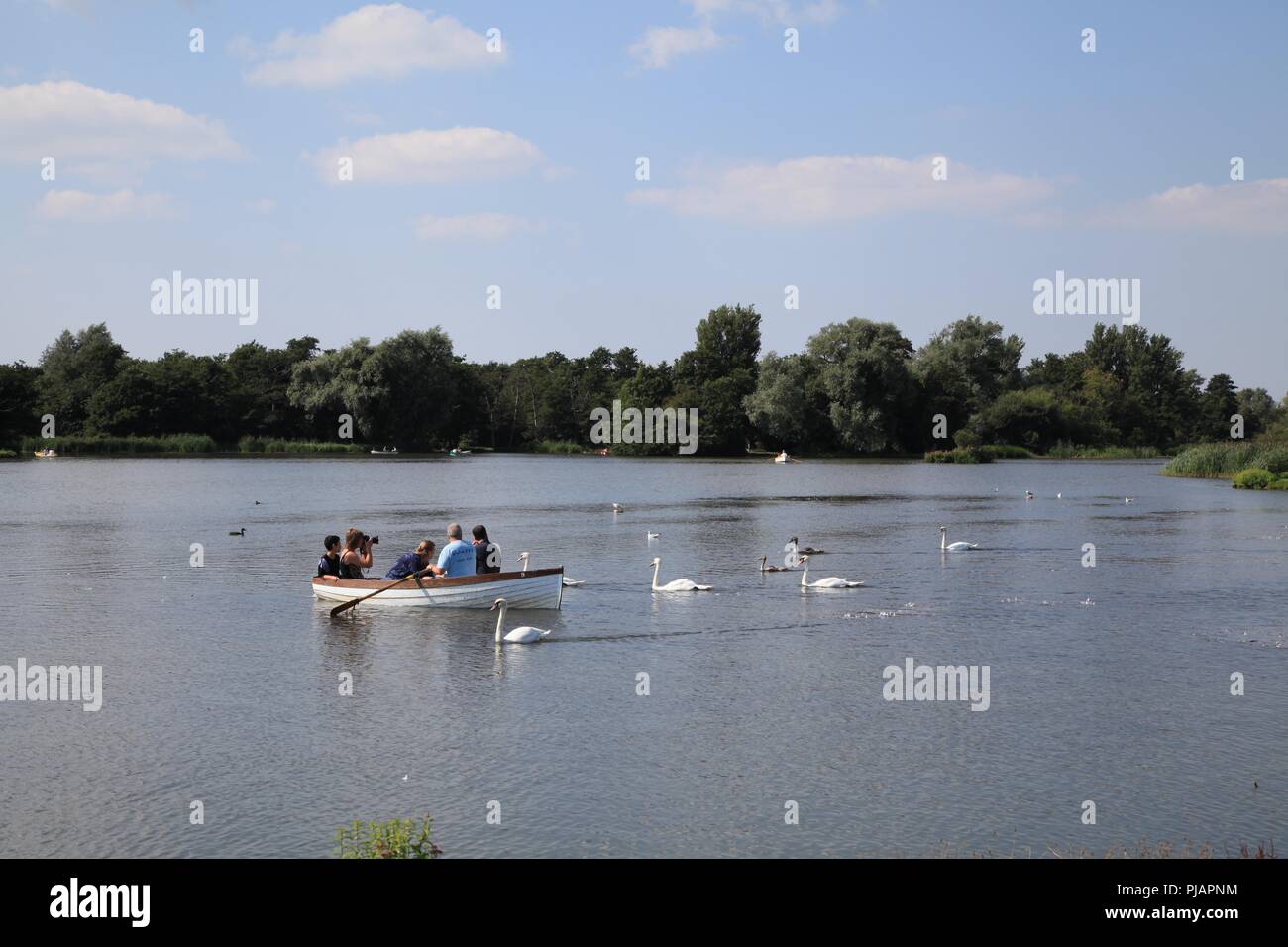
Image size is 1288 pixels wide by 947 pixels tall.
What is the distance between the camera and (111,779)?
12641mm

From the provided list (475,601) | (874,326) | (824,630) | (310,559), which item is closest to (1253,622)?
(824,630)

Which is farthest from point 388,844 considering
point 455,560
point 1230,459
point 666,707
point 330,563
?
point 1230,459

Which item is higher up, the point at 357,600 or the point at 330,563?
the point at 330,563

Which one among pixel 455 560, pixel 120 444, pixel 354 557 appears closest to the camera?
pixel 455 560

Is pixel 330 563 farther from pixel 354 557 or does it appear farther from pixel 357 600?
pixel 357 600

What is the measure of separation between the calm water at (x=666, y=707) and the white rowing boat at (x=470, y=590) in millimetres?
437

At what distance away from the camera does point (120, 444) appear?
105375 millimetres

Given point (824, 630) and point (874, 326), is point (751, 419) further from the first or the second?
point (824, 630)

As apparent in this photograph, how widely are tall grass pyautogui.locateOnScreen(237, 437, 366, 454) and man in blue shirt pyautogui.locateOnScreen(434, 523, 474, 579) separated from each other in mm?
88297

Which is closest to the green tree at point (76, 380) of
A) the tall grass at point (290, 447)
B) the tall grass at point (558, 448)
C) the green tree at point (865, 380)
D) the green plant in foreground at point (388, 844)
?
the tall grass at point (290, 447)

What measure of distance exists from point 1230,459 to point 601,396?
7578cm

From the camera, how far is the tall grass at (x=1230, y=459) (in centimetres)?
6669

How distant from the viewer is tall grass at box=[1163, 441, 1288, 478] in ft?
219
